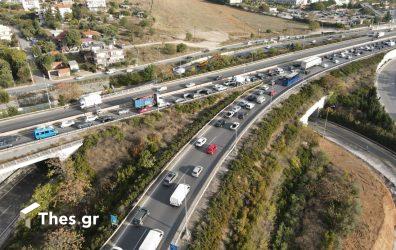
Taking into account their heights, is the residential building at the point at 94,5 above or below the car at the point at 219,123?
above

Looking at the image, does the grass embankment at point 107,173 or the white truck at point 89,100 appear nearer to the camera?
the grass embankment at point 107,173

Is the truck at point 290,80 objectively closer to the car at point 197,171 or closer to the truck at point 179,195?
the car at point 197,171

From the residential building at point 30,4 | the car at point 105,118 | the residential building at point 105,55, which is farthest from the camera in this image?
the residential building at point 30,4

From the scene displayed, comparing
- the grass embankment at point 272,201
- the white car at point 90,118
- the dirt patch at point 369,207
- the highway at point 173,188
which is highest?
the white car at point 90,118

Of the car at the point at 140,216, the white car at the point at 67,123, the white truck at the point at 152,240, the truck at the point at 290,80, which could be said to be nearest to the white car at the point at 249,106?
the truck at the point at 290,80

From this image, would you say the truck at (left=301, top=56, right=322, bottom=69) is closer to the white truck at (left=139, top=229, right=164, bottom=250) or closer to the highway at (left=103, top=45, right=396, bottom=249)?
the highway at (left=103, top=45, right=396, bottom=249)

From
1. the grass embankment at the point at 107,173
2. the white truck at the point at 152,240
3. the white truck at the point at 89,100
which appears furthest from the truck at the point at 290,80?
the white truck at the point at 152,240

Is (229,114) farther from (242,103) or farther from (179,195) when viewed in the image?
(179,195)

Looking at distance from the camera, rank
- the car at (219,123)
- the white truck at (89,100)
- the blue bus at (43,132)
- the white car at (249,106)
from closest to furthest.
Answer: the blue bus at (43,132)
the car at (219,123)
the white truck at (89,100)
the white car at (249,106)
